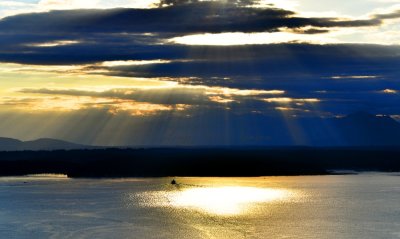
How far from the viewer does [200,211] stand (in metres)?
98.4

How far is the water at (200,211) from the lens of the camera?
75.9 metres

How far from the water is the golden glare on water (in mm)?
145

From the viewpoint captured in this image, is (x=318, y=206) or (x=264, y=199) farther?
(x=264, y=199)

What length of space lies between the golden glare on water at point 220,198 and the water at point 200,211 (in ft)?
0.48

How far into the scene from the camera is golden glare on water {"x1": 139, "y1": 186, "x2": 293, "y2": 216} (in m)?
102

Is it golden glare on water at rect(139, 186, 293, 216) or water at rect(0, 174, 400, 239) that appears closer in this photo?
water at rect(0, 174, 400, 239)

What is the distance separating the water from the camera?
2990 inches

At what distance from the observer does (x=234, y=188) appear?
141750 mm

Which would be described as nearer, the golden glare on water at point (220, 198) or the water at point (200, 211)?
the water at point (200, 211)

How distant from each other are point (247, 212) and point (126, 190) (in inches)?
1553

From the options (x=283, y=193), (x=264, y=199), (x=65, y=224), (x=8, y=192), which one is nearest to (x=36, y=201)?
(x=8, y=192)

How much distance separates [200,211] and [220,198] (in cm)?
1974

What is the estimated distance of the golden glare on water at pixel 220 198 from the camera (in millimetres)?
102188

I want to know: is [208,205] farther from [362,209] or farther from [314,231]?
[314,231]
